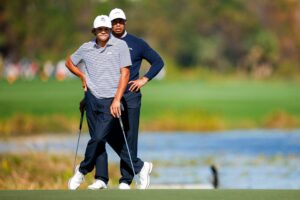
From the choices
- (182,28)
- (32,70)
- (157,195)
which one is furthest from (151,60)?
(182,28)

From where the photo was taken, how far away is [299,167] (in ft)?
74.4

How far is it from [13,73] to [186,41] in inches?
554

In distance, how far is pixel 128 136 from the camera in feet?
41.1

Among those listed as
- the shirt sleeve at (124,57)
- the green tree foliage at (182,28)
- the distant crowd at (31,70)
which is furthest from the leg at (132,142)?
the distant crowd at (31,70)

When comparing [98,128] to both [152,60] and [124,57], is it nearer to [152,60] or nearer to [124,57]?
[124,57]

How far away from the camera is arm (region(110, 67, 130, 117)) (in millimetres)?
11953

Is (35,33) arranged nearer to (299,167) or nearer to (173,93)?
(173,93)

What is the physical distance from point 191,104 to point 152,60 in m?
38.7

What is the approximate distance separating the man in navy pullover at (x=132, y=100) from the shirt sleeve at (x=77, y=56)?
433 mm

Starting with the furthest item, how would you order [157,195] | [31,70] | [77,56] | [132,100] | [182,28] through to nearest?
[182,28], [31,70], [132,100], [77,56], [157,195]

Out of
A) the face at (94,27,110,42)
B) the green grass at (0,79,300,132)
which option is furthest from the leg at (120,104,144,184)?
the green grass at (0,79,300,132)

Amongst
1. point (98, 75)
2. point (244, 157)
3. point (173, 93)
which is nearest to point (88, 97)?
point (98, 75)

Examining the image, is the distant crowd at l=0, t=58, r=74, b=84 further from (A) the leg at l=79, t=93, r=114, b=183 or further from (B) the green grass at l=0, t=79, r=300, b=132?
(A) the leg at l=79, t=93, r=114, b=183

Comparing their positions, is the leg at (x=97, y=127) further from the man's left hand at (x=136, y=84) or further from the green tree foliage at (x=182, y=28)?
the green tree foliage at (x=182, y=28)
